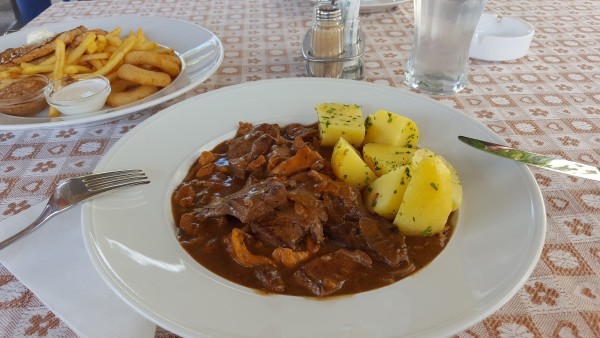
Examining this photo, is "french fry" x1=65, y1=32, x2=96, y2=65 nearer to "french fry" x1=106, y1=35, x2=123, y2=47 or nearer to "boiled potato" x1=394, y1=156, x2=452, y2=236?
"french fry" x1=106, y1=35, x2=123, y2=47

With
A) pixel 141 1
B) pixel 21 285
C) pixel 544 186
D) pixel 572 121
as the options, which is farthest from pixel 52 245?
pixel 141 1

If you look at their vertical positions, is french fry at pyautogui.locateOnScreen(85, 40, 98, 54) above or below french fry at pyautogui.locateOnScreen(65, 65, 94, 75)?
above

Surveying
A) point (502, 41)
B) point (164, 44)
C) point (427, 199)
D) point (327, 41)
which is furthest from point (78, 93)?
point (502, 41)

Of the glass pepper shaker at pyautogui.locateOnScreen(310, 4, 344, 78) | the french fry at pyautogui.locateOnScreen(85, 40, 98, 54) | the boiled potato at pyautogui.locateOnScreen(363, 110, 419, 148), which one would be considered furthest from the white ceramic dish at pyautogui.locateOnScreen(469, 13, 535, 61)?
the french fry at pyautogui.locateOnScreen(85, 40, 98, 54)

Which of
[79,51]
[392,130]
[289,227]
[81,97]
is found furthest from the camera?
[79,51]

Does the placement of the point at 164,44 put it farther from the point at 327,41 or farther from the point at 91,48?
the point at 327,41

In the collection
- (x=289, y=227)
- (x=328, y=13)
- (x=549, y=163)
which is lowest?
(x=289, y=227)

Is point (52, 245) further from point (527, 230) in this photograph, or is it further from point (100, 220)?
point (527, 230)
